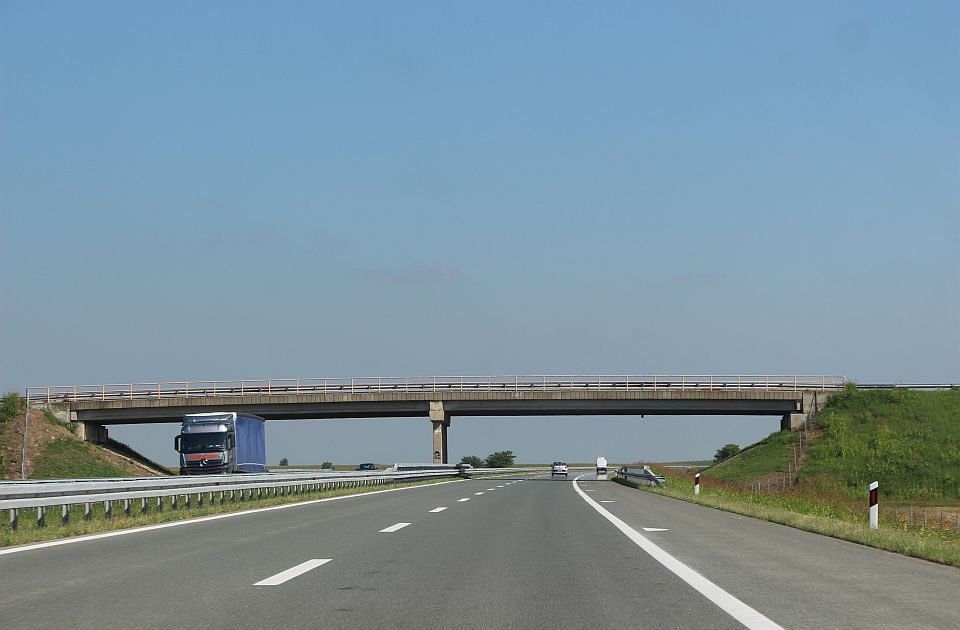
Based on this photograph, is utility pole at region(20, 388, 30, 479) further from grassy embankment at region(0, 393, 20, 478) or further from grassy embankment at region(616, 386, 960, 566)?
grassy embankment at region(616, 386, 960, 566)

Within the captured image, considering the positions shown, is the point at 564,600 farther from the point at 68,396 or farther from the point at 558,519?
the point at 68,396

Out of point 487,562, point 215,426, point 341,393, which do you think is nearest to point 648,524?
point 487,562

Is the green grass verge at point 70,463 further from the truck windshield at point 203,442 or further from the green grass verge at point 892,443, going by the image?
the green grass verge at point 892,443

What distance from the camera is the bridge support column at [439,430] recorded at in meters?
71.2

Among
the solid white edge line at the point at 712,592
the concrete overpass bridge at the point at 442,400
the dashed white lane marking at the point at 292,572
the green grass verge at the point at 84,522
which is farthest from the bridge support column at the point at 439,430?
the dashed white lane marking at the point at 292,572

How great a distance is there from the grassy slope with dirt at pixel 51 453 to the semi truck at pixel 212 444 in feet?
37.3

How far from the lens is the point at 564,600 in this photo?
8.38 meters

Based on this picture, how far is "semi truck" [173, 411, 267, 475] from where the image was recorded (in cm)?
4759

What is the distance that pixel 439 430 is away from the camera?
7169cm

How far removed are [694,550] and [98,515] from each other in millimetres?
13572

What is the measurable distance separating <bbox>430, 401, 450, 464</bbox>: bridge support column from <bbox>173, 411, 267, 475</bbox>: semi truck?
22.1 meters

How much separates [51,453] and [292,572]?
56.1 m

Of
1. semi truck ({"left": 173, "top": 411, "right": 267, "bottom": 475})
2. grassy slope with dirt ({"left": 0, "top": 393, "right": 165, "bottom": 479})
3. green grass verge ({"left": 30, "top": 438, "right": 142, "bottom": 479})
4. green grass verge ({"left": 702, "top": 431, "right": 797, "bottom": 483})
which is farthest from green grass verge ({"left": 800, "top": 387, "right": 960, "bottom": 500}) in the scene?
grassy slope with dirt ({"left": 0, "top": 393, "right": 165, "bottom": 479})

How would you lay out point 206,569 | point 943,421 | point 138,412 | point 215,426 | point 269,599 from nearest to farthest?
point 269,599, point 206,569, point 215,426, point 943,421, point 138,412
